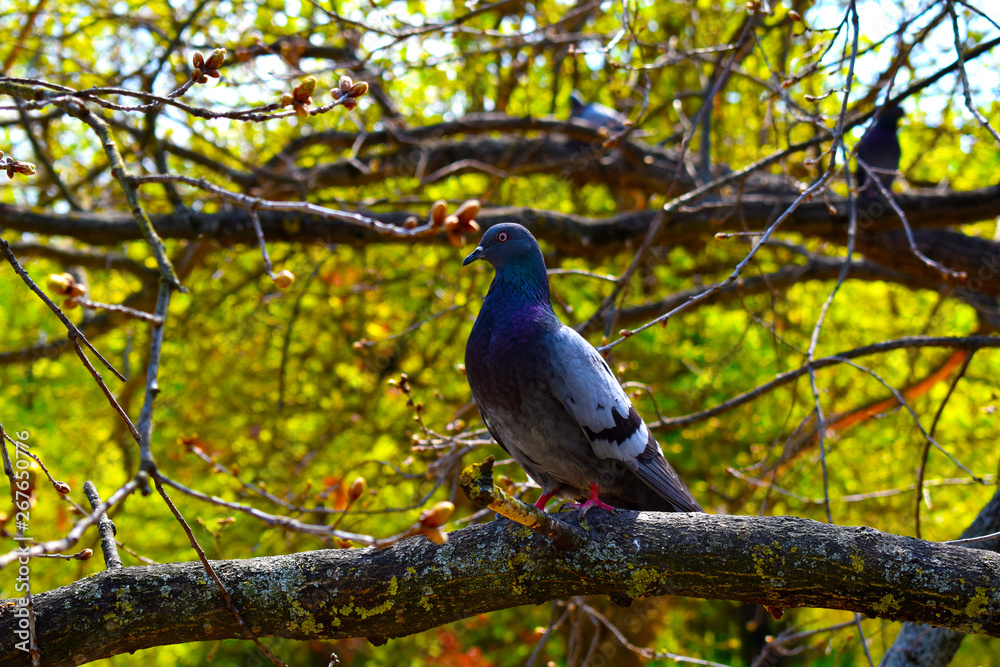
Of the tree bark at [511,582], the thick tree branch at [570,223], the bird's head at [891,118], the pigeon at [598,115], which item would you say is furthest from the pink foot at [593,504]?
the bird's head at [891,118]

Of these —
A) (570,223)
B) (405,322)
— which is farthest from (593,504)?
(405,322)

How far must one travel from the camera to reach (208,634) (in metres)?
2.02

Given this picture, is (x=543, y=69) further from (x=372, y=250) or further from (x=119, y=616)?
(x=119, y=616)

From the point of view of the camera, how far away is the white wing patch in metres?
2.41

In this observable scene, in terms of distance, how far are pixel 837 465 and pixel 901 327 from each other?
1340mm

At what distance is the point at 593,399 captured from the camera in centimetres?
242

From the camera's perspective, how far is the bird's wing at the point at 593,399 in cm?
241

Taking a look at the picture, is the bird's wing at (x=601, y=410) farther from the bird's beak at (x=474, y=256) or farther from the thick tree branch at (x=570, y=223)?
the thick tree branch at (x=570, y=223)

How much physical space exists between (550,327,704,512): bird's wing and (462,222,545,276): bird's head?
365 millimetres

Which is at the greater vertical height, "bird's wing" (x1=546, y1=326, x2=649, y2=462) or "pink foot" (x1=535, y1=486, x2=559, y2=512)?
"bird's wing" (x1=546, y1=326, x2=649, y2=462)

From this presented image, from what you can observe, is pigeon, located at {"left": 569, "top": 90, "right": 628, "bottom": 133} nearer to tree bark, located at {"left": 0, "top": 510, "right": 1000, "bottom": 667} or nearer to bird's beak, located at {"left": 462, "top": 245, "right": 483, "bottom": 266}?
bird's beak, located at {"left": 462, "top": 245, "right": 483, "bottom": 266}

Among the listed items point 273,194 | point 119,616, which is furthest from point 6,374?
point 119,616

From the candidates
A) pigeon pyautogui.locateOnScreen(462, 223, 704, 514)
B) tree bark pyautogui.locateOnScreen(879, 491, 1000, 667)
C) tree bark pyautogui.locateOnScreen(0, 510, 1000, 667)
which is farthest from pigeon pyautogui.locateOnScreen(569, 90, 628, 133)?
tree bark pyautogui.locateOnScreen(0, 510, 1000, 667)

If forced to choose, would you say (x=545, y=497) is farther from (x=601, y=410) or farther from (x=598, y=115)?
(x=598, y=115)
